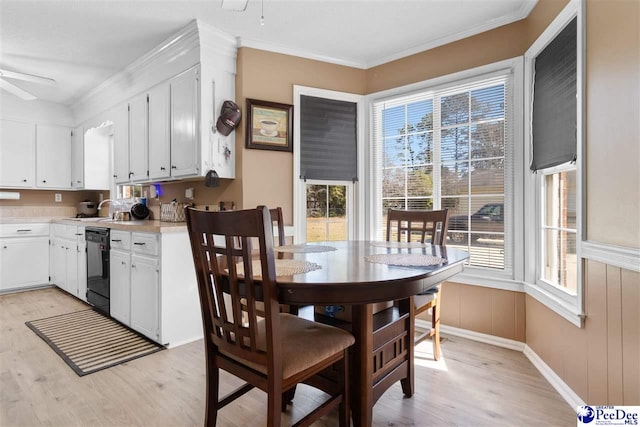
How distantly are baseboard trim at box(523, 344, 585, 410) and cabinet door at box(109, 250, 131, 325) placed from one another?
124 inches

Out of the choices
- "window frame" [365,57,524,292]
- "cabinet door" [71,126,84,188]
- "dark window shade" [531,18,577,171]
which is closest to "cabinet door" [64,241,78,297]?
"cabinet door" [71,126,84,188]

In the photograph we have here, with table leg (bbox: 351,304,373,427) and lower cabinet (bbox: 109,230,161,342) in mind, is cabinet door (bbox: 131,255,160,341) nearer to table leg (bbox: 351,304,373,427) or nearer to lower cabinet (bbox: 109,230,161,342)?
lower cabinet (bbox: 109,230,161,342)

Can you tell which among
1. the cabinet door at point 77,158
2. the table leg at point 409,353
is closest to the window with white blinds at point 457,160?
the table leg at point 409,353

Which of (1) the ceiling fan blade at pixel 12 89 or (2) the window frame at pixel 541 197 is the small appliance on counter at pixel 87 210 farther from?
(2) the window frame at pixel 541 197

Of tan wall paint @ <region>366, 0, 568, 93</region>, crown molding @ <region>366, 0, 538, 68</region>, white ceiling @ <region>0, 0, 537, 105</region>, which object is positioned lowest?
tan wall paint @ <region>366, 0, 568, 93</region>

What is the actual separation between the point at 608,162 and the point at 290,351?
5.41 ft

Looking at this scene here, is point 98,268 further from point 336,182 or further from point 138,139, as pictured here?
point 336,182

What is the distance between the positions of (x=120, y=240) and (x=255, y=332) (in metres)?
2.39

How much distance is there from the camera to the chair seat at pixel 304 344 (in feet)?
4.43

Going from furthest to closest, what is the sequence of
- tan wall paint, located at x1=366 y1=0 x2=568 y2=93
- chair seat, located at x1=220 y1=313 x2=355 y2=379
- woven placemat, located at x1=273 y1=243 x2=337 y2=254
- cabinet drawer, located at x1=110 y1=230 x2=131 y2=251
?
cabinet drawer, located at x1=110 y1=230 x2=131 y2=251 < tan wall paint, located at x1=366 y1=0 x2=568 y2=93 < woven placemat, located at x1=273 y1=243 x2=337 y2=254 < chair seat, located at x1=220 y1=313 x2=355 y2=379

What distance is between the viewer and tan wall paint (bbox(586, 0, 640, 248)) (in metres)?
1.48

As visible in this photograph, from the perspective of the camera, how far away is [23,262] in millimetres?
4543

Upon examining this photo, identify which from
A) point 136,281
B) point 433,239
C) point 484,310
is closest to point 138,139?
point 136,281

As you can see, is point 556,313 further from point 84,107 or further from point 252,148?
point 84,107
